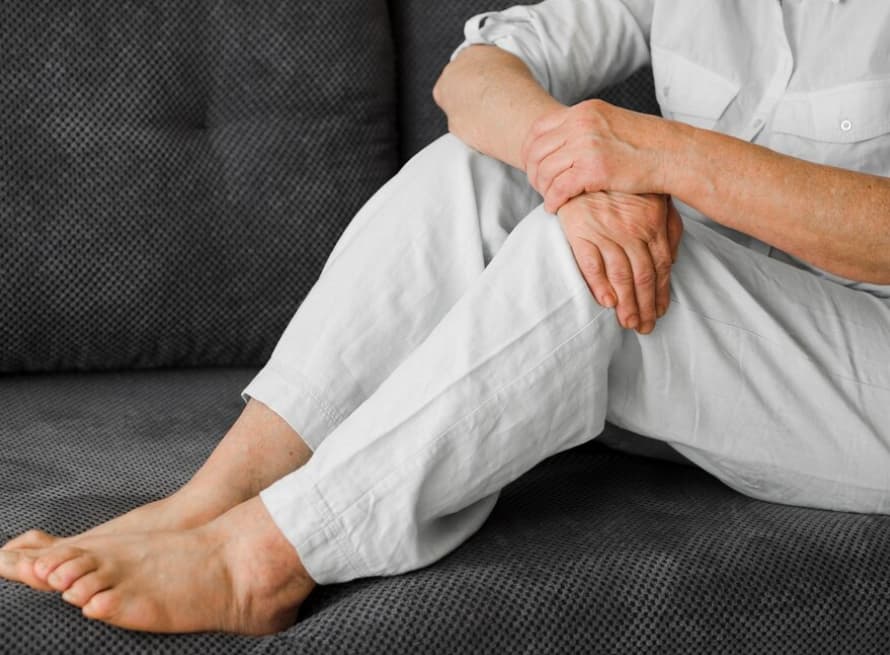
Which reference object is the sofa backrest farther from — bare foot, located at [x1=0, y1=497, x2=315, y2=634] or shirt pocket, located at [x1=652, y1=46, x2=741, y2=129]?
bare foot, located at [x1=0, y1=497, x2=315, y2=634]

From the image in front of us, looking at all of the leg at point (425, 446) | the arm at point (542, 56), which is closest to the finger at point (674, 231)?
the leg at point (425, 446)

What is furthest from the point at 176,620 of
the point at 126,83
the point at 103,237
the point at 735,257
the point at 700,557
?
the point at 126,83

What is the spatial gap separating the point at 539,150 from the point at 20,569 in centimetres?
62

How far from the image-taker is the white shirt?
1.38 meters

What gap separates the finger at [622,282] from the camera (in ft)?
3.54

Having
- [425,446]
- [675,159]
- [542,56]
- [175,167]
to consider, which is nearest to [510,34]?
[542,56]

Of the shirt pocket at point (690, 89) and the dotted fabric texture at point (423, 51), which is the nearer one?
the shirt pocket at point (690, 89)

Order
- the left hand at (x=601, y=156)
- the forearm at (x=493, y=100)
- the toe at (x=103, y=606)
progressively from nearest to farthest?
the toe at (x=103, y=606) < the left hand at (x=601, y=156) < the forearm at (x=493, y=100)

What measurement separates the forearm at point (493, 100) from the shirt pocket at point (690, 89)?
0.19 metres

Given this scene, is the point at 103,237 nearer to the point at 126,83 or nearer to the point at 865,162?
the point at 126,83

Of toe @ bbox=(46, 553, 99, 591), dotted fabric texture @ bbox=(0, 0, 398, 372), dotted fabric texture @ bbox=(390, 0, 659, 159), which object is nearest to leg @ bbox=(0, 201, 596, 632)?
toe @ bbox=(46, 553, 99, 591)

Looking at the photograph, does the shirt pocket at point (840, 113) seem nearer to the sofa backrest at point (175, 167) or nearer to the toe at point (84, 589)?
the sofa backrest at point (175, 167)

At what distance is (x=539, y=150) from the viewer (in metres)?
1.23

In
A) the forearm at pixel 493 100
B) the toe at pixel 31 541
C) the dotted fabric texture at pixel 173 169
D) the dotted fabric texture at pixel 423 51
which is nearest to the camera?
the toe at pixel 31 541
